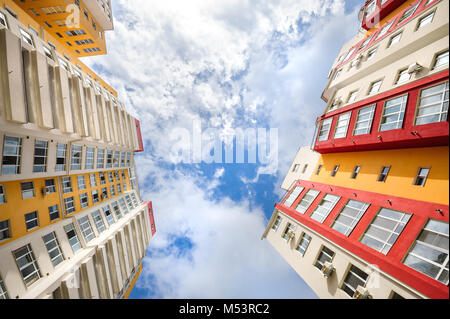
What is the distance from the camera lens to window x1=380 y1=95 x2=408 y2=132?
11.5 meters

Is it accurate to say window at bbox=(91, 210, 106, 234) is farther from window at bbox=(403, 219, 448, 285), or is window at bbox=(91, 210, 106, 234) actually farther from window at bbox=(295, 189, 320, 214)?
window at bbox=(403, 219, 448, 285)

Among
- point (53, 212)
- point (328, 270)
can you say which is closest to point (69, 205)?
point (53, 212)

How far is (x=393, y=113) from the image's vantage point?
12.1m

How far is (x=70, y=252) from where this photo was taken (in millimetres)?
18641

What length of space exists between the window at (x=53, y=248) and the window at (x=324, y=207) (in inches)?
1140

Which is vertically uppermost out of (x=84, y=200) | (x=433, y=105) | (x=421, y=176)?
(x=433, y=105)

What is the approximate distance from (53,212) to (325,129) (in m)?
34.8

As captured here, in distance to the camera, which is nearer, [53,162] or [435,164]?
[435,164]

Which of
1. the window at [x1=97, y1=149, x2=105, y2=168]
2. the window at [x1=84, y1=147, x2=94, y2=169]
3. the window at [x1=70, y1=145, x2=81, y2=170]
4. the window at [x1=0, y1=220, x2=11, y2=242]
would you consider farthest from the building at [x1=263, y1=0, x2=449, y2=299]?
the window at [x1=97, y1=149, x2=105, y2=168]

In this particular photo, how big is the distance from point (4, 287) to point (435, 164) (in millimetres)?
33562

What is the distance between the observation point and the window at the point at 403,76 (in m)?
12.3

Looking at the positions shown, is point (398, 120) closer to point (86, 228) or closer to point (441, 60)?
point (441, 60)
